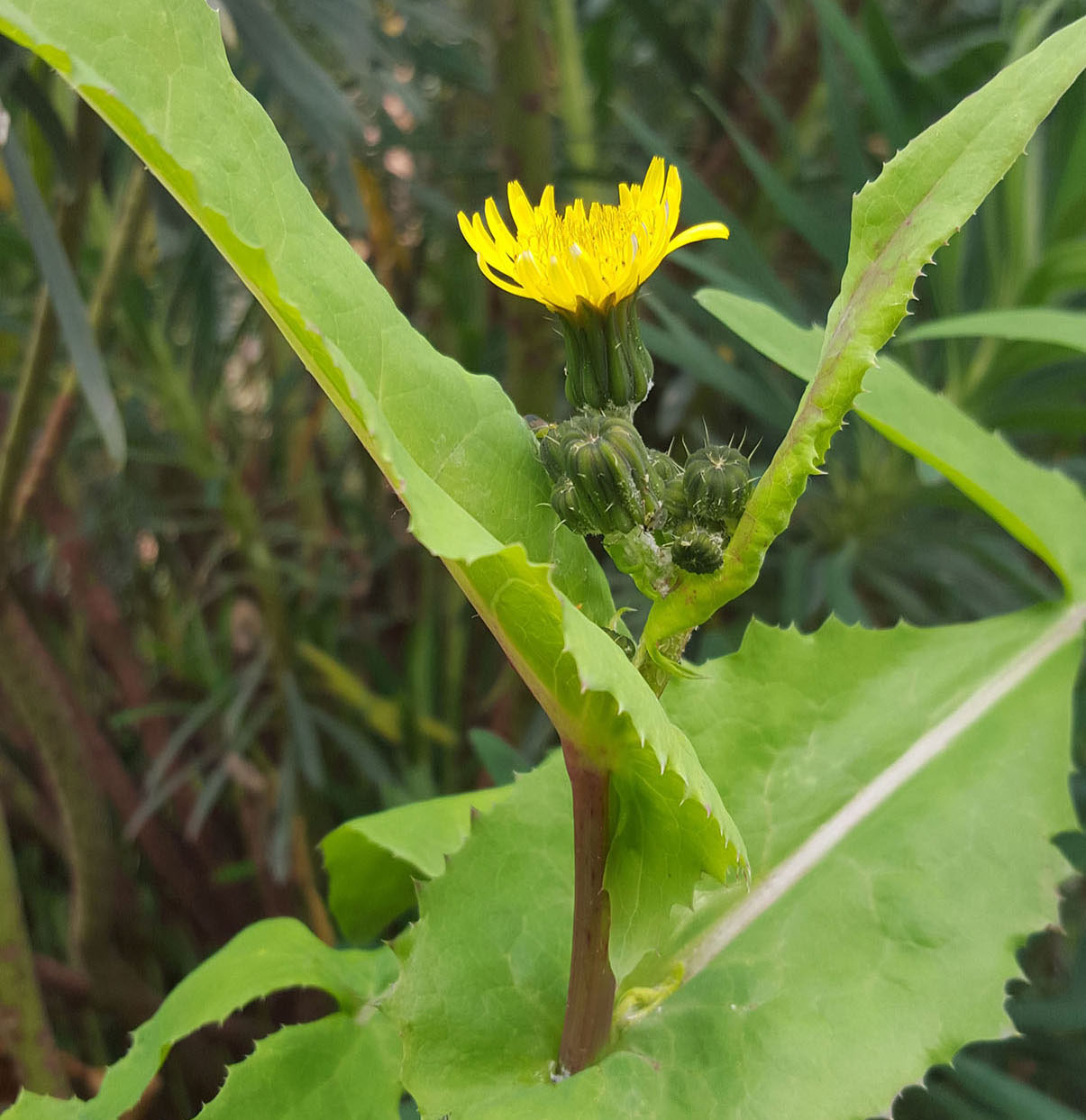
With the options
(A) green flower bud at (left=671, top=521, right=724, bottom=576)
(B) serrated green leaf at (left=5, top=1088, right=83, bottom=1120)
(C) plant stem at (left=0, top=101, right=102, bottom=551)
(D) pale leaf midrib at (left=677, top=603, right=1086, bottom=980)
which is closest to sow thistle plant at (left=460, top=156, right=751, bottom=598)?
(A) green flower bud at (left=671, top=521, right=724, bottom=576)

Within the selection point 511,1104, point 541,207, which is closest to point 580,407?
point 541,207

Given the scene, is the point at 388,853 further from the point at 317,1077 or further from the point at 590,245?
the point at 590,245

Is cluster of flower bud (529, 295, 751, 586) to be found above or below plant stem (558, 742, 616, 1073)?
above

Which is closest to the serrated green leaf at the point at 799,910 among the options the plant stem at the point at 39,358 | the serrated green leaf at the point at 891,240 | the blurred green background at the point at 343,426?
the serrated green leaf at the point at 891,240

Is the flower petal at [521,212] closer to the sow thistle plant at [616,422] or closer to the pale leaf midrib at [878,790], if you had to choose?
the sow thistle plant at [616,422]

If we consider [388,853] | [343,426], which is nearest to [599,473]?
[388,853]

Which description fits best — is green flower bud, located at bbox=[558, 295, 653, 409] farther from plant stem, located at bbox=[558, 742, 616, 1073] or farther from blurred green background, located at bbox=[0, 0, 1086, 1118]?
blurred green background, located at bbox=[0, 0, 1086, 1118]
